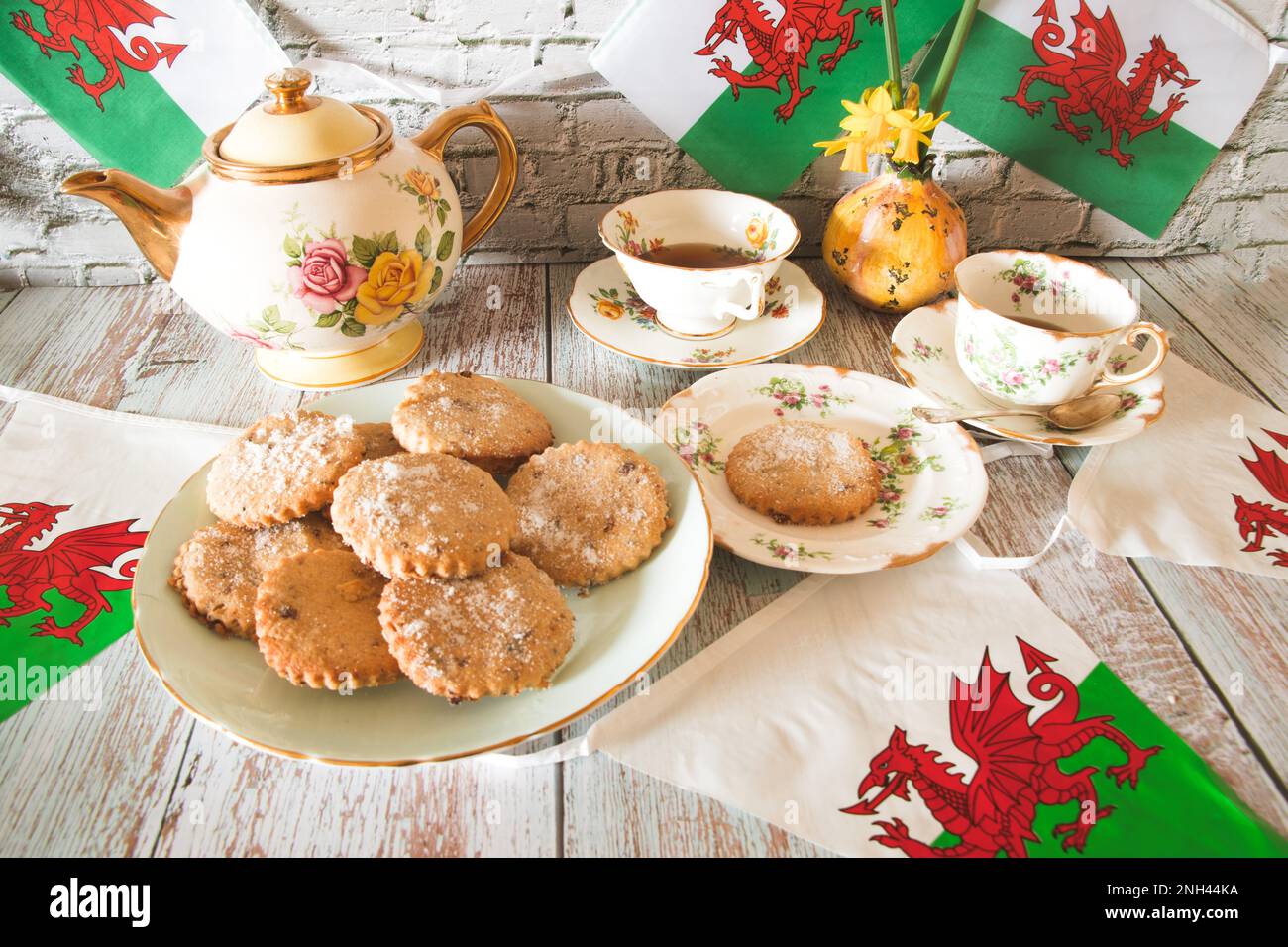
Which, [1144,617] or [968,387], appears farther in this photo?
[968,387]

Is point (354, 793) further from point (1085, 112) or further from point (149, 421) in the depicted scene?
point (1085, 112)

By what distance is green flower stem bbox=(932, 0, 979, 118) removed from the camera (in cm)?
108

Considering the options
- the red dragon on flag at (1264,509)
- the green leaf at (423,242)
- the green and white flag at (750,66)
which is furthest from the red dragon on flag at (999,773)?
the green and white flag at (750,66)

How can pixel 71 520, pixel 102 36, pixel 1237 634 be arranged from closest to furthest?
pixel 1237 634 → pixel 71 520 → pixel 102 36

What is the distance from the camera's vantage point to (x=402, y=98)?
1.22 meters

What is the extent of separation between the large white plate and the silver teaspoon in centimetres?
34

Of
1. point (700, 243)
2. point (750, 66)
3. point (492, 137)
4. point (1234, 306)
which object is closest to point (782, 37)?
point (750, 66)

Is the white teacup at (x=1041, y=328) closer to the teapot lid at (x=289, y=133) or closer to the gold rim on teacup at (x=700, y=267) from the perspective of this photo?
the gold rim on teacup at (x=700, y=267)

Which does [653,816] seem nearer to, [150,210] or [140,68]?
[150,210]

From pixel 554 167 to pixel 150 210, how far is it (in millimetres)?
570

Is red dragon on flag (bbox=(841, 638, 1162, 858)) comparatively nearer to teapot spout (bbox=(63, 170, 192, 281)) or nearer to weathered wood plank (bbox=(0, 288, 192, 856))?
weathered wood plank (bbox=(0, 288, 192, 856))

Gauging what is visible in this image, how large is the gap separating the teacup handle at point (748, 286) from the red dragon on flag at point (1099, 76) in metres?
0.52

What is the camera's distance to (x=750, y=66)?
122cm

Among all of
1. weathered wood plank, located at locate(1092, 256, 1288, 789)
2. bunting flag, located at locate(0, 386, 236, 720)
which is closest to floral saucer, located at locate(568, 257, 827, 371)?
weathered wood plank, located at locate(1092, 256, 1288, 789)
